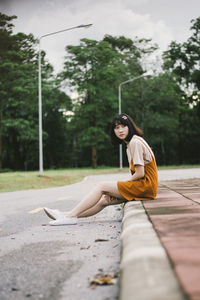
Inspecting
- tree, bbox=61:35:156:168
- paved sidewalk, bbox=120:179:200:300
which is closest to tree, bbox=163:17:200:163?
tree, bbox=61:35:156:168

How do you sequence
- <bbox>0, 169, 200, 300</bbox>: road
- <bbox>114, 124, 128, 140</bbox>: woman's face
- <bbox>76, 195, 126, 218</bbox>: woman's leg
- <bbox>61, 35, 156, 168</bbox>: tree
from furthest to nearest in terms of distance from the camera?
<bbox>61, 35, 156, 168</bbox>: tree → <bbox>114, 124, 128, 140</bbox>: woman's face → <bbox>76, 195, 126, 218</bbox>: woman's leg → <bbox>0, 169, 200, 300</bbox>: road

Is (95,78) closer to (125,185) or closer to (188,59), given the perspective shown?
(188,59)

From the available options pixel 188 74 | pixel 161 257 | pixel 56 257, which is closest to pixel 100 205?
pixel 56 257

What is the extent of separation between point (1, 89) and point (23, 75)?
306 centimetres

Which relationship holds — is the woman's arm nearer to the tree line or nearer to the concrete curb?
the concrete curb

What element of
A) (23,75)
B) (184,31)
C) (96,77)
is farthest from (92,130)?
(184,31)

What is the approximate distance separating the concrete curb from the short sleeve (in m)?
1.93

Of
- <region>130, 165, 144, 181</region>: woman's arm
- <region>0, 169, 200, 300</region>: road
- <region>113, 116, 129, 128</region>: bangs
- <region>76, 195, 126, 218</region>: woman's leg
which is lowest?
<region>0, 169, 200, 300</region>: road

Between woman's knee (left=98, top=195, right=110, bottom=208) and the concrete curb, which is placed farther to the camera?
woman's knee (left=98, top=195, right=110, bottom=208)

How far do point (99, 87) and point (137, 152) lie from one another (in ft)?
114

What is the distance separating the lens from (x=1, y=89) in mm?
39562

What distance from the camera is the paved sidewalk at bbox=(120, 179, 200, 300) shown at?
2.00 meters

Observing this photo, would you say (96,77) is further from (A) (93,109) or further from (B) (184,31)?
(B) (184,31)

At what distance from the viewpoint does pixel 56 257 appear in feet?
11.7
